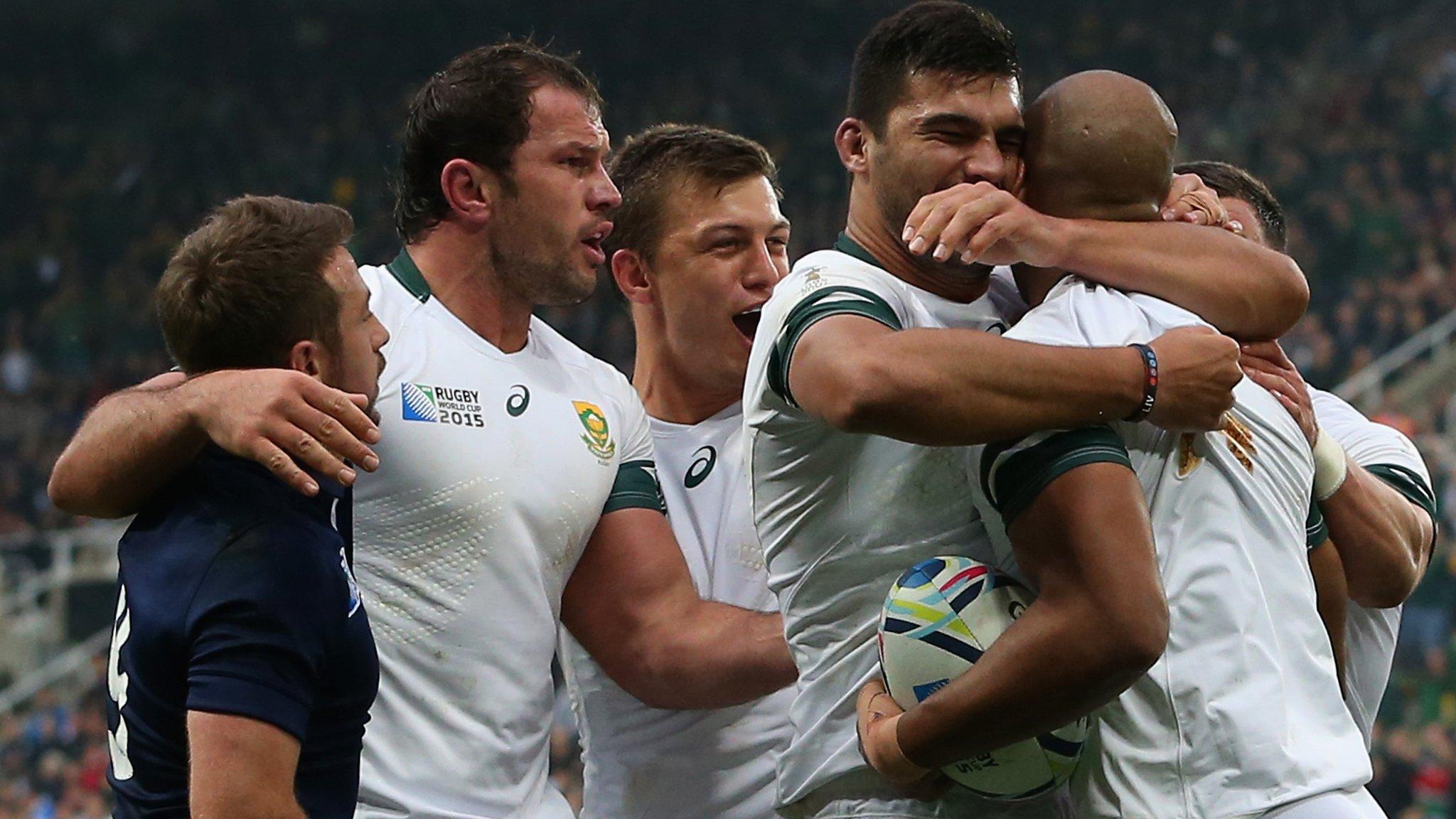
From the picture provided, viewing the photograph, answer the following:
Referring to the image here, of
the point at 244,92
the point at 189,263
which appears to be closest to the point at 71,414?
the point at 244,92

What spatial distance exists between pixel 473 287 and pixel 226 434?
1.61 meters

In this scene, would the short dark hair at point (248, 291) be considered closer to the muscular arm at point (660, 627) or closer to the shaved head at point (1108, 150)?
the shaved head at point (1108, 150)

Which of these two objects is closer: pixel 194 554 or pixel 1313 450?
pixel 194 554

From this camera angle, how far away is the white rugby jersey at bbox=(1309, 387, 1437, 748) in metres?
3.57

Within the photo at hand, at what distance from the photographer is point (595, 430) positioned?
4.06m

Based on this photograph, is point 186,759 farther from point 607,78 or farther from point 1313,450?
point 607,78

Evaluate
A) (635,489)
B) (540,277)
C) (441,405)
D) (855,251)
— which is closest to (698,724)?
(635,489)

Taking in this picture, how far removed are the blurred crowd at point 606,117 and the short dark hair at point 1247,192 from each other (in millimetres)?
12143

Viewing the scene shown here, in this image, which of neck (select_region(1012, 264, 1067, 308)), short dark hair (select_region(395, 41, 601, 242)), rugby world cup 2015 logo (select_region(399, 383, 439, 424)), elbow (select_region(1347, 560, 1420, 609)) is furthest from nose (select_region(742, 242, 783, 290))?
elbow (select_region(1347, 560, 1420, 609))

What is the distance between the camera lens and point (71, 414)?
18.0 metres

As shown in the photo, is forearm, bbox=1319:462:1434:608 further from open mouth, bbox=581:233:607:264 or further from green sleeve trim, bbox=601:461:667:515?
open mouth, bbox=581:233:607:264

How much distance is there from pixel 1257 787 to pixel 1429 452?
12.0 meters

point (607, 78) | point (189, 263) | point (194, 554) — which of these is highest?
point (189, 263)

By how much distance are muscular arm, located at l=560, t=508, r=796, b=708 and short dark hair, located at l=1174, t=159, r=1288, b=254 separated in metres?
1.42
